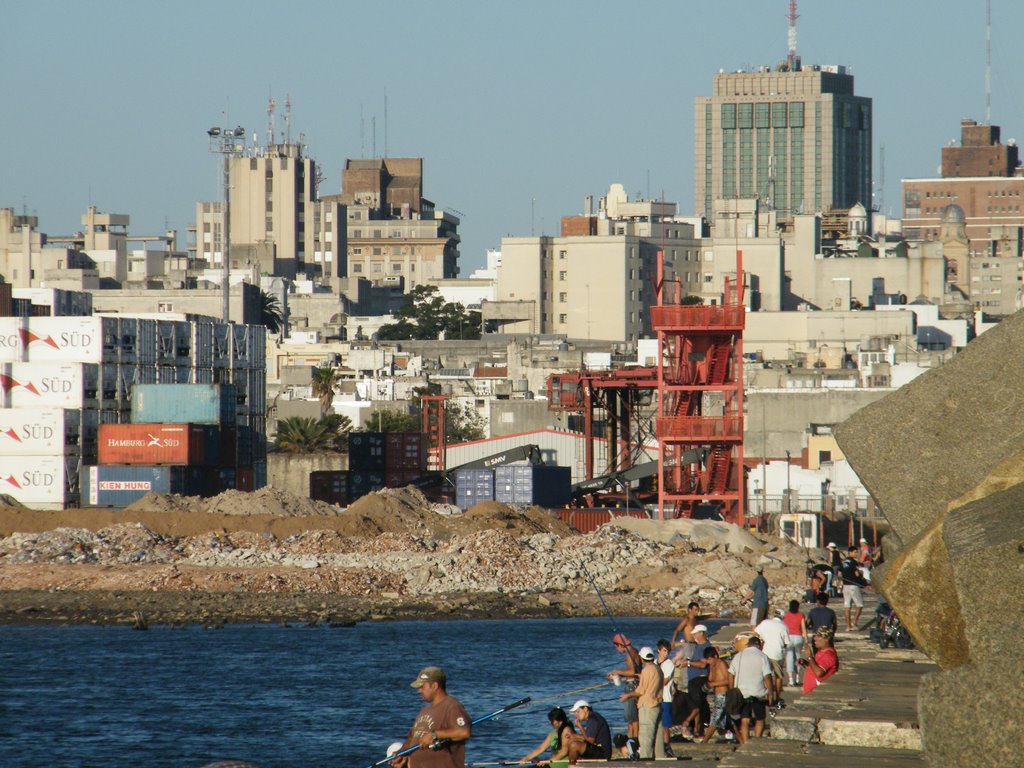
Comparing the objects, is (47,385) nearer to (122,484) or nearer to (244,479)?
(122,484)

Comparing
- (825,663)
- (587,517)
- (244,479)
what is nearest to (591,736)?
(825,663)

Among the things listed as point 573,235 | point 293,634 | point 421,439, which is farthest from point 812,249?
point 293,634

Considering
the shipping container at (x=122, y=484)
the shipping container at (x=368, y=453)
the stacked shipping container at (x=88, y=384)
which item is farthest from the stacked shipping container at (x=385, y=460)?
the shipping container at (x=122, y=484)

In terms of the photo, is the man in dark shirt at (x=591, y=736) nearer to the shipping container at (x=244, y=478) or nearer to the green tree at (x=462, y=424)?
the shipping container at (x=244, y=478)

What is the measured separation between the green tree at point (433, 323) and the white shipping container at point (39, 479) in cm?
8124

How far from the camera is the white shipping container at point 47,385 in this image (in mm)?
71250

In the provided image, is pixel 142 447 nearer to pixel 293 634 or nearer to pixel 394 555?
pixel 394 555

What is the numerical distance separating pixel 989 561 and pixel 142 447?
2443 inches

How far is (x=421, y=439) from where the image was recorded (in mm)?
81000

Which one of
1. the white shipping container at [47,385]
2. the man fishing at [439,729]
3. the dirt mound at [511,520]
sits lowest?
the dirt mound at [511,520]

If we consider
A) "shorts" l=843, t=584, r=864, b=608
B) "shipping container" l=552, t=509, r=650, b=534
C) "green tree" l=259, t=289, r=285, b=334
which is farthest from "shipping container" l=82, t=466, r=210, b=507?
"green tree" l=259, t=289, r=285, b=334

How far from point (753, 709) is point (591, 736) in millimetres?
1836

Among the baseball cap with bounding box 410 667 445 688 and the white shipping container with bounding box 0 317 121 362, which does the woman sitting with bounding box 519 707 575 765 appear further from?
the white shipping container with bounding box 0 317 121 362

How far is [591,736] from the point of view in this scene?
1884 centimetres
